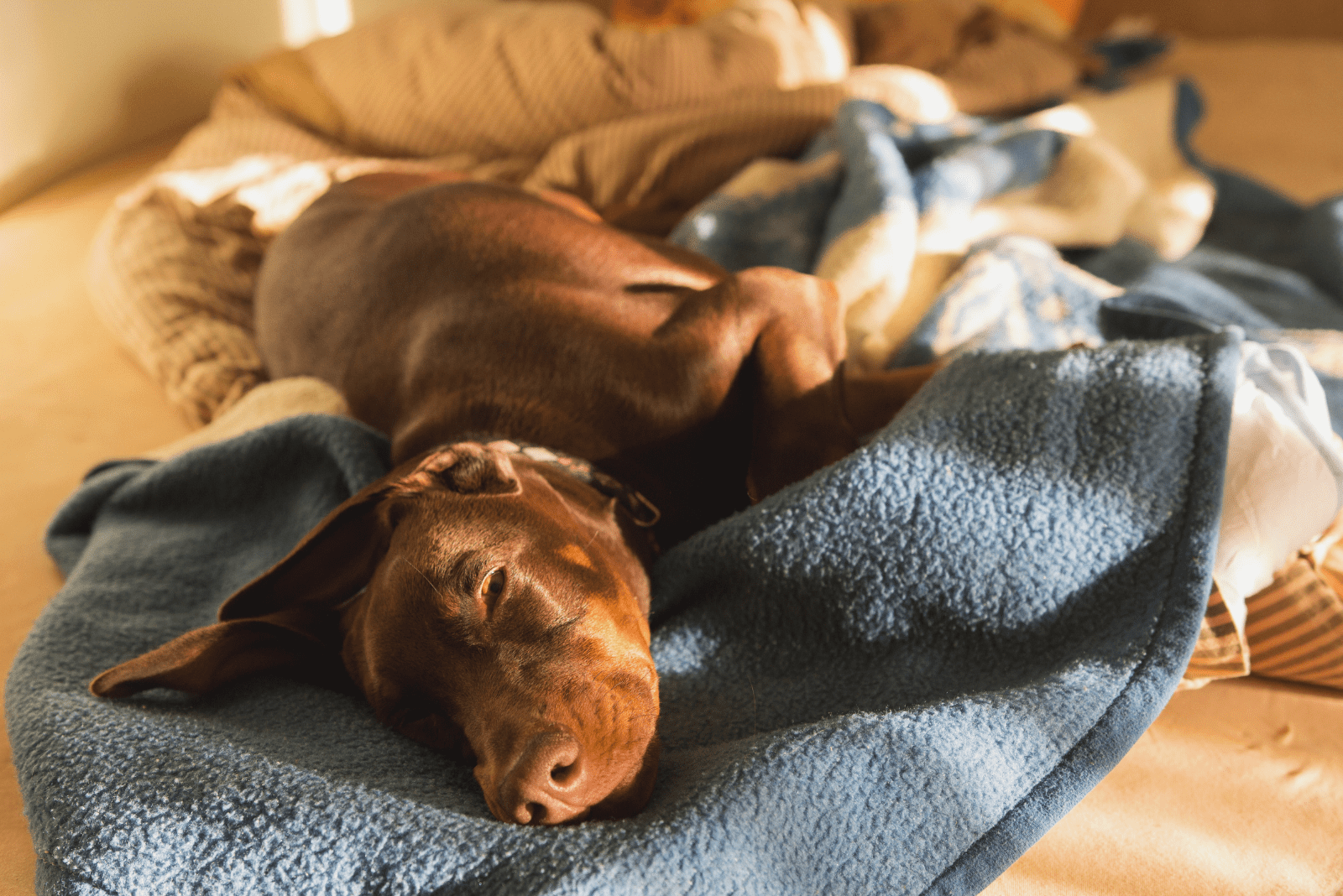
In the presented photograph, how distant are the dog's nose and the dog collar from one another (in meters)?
0.46

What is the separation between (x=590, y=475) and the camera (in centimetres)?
136

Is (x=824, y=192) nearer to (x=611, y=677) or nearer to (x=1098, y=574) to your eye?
(x=1098, y=574)

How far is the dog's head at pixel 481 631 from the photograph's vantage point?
0.98 meters

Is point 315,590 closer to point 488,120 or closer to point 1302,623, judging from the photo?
point 1302,623

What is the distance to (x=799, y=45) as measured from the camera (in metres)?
2.73

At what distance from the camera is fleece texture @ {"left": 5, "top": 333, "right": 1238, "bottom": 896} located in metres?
0.87

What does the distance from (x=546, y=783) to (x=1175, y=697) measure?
762mm

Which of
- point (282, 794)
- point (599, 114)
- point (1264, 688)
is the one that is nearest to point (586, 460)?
point (282, 794)

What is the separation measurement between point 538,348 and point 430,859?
2.68 ft

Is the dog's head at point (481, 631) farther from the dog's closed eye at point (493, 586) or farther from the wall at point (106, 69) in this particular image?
the wall at point (106, 69)

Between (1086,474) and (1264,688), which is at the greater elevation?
(1086,474)

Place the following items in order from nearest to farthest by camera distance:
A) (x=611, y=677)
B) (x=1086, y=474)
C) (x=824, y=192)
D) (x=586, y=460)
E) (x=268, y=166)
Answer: (x=611, y=677), (x=1086, y=474), (x=586, y=460), (x=824, y=192), (x=268, y=166)

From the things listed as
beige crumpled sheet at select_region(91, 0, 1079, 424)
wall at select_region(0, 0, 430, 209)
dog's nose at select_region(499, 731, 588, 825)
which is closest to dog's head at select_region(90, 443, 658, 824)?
dog's nose at select_region(499, 731, 588, 825)

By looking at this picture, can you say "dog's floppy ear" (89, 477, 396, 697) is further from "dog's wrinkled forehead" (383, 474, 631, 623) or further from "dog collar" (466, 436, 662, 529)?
"dog collar" (466, 436, 662, 529)
